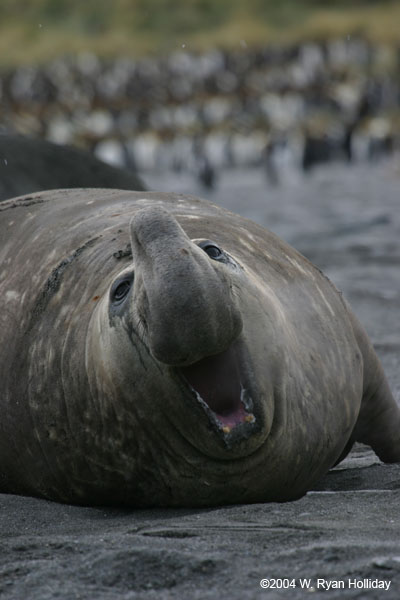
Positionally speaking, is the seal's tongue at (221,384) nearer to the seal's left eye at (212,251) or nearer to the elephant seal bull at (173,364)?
the elephant seal bull at (173,364)

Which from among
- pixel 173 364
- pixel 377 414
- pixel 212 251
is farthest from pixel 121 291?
pixel 377 414

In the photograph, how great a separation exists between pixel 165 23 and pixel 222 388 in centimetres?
6830

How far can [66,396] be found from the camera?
10.5 feet

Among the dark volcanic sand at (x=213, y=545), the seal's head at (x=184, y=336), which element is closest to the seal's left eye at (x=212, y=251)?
the seal's head at (x=184, y=336)

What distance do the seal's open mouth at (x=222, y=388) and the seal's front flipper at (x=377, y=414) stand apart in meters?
1.17

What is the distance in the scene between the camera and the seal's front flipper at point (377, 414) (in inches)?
151

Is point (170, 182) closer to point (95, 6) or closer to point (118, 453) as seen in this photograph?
point (118, 453)

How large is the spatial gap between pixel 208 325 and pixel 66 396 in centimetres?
84

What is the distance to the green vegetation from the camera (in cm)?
6500

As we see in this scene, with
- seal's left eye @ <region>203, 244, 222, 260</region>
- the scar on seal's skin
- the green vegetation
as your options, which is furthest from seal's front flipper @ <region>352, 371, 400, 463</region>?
the green vegetation

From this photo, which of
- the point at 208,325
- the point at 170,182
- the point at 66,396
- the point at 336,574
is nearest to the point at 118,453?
the point at 66,396

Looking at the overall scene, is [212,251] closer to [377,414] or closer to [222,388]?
[222,388]

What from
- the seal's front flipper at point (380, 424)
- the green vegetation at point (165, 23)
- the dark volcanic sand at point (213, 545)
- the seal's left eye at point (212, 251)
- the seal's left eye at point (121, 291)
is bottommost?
the dark volcanic sand at point (213, 545)

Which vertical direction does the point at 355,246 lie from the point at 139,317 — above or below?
above
